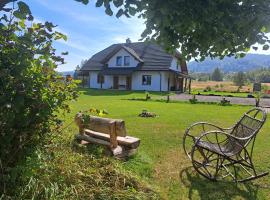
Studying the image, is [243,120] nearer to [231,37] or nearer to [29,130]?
[231,37]

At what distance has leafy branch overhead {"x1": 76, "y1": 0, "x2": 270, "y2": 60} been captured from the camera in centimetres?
412

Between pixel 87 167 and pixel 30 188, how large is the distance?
4.66 ft

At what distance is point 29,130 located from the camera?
3988 mm

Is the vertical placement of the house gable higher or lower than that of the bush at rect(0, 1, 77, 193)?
higher

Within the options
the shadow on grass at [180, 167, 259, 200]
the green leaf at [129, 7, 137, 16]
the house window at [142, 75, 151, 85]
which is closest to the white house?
the house window at [142, 75, 151, 85]

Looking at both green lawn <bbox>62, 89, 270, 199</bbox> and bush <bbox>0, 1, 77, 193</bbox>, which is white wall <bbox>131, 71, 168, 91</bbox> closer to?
green lawn <bbox>62, 89, 270, 199</bbox>

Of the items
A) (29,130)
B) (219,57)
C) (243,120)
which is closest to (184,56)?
(219,57)

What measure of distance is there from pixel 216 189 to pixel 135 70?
3611cm

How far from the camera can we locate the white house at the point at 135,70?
134ft

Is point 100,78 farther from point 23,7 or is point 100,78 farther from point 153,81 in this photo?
point 23,7

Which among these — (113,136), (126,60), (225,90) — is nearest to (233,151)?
(113,136)

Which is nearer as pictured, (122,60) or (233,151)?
(233,151)

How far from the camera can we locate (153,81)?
4119 centimetres

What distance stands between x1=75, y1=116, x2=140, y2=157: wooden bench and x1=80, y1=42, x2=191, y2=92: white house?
32.9 meters
